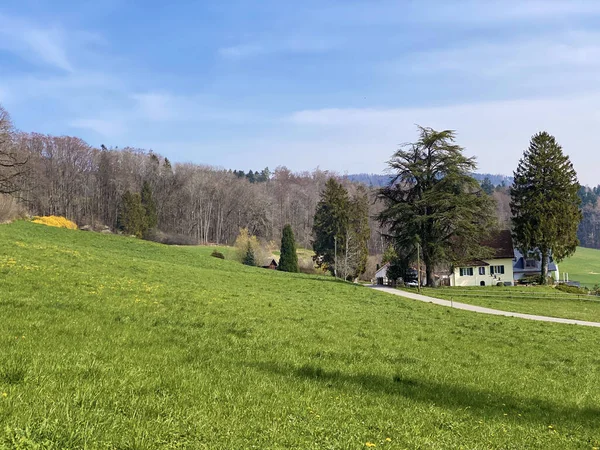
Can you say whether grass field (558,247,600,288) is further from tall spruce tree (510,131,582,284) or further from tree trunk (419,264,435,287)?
tree trunk (419,264,435,287)

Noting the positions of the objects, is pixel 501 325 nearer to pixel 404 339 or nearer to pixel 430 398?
pixel 404 339

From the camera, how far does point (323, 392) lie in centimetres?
693

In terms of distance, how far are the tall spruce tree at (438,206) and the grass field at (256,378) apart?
30261 millimetres

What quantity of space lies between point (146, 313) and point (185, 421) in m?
8.01

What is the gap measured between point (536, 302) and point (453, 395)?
34.1m

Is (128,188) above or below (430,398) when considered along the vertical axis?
above

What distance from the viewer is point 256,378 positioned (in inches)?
284

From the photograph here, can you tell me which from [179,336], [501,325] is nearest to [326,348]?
[179,336]

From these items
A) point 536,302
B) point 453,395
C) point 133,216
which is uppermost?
point 133,216

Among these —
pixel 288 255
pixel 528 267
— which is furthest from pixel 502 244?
pixel 288 255

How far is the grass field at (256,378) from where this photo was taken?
4.80 meters

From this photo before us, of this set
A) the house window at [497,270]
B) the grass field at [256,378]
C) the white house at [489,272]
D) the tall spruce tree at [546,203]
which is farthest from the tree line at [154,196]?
the grass field at [256,378]

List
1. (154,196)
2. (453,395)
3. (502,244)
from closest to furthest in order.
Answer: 1. (453,395)
2. (502,244)
3. (154,196)

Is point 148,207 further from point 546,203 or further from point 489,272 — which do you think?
point 546,203
